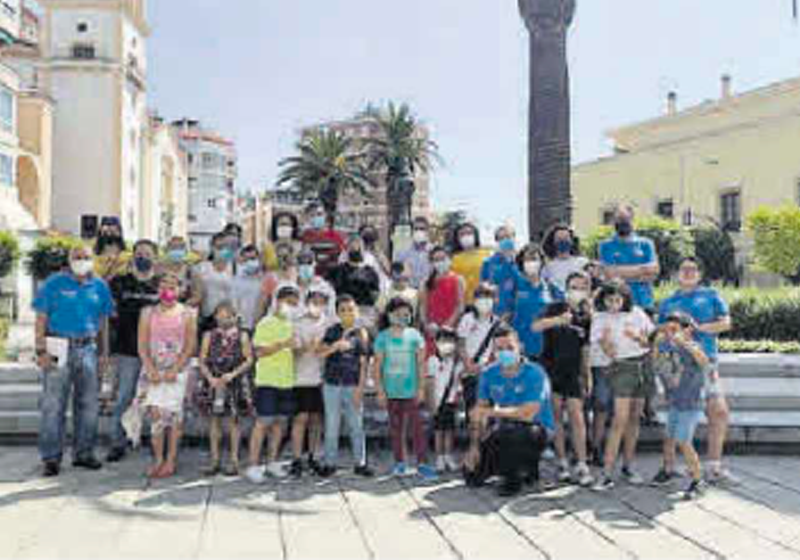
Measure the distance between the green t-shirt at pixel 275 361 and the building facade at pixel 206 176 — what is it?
289ft

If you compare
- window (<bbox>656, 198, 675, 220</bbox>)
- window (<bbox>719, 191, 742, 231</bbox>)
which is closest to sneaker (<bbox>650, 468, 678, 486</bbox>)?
window (<bbox>719, 191, 742, 231</bbox>)

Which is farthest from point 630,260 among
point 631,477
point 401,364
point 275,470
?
point 275,470

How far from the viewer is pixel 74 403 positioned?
749 cm

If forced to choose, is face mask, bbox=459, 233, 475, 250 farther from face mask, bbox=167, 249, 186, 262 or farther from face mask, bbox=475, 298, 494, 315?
face mask, bbox=167, 249, 186, 262

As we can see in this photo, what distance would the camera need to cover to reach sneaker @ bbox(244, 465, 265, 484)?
6.93 metres

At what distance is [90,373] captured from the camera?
7430mm

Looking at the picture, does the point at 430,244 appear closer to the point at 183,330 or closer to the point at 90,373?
the point at 183,330

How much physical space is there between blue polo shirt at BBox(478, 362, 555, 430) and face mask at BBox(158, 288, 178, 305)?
2.79m

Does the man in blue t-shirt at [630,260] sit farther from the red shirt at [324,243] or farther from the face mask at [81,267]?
the face mask at [81,267]

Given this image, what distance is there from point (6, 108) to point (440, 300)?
3467cm

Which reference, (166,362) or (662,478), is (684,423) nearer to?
(662,478)

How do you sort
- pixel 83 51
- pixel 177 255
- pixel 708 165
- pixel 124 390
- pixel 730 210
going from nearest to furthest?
pixel 124 390
pixel 177 255
pixel 730 210
pixel 708 165
pixel 83 51

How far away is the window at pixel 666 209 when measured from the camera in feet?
147

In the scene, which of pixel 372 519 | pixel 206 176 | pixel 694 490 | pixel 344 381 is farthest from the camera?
pixel 206 176
